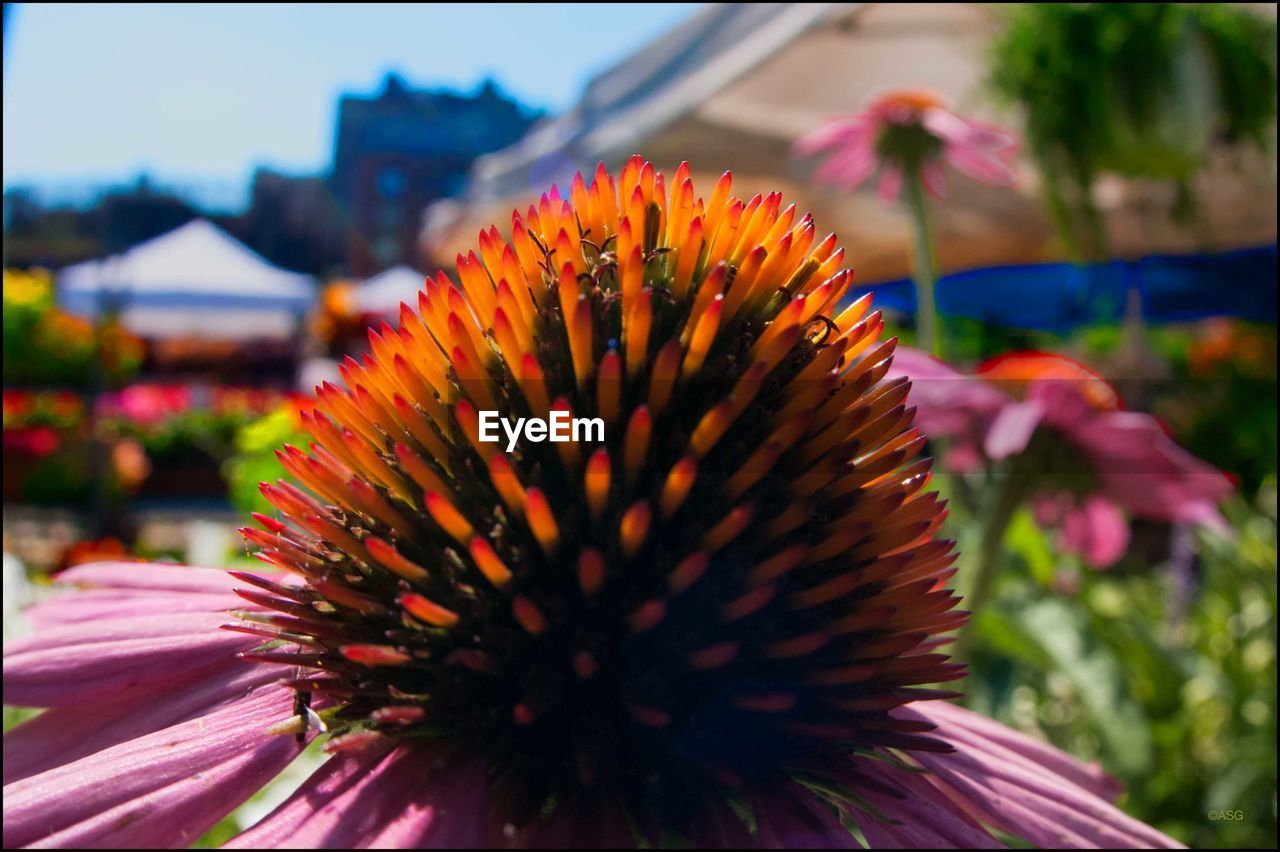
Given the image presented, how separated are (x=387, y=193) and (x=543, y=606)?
44.7 inches

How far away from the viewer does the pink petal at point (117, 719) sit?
0.42 meters

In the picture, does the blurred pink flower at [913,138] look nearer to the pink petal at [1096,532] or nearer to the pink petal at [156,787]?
the pink petal at [1096,532]

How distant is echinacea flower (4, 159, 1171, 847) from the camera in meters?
0.34

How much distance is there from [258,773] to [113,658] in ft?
0.39

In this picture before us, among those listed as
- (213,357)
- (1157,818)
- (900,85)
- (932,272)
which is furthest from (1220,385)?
(213,357)

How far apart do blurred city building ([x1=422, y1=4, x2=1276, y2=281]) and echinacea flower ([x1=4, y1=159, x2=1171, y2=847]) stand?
30.4 inches

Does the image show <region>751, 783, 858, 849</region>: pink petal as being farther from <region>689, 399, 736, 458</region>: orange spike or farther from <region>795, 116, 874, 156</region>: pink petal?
<region>795, 116, 874, 156</region>: pink petal

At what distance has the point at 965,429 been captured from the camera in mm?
991

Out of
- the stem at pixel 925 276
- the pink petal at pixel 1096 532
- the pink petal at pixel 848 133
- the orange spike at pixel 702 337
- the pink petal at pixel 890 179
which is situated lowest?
the pink petal at pixel 1096 532

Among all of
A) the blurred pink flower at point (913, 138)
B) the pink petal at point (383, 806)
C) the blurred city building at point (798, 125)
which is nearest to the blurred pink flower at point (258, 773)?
the pink petal at point (383, 806)

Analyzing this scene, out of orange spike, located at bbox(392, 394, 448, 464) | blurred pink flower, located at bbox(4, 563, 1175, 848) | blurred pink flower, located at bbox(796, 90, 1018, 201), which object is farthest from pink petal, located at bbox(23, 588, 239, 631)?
blurred pink flower, located at bbox(796, 90, 1018, 201)

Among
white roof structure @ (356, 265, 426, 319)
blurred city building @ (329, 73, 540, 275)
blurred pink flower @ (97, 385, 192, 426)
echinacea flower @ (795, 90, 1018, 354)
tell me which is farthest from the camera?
blurred pink flower @ (97, 385, 192, 426)

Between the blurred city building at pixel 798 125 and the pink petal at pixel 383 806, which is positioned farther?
the blurred city building at pixel 798 125

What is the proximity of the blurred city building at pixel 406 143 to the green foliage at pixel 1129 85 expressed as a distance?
0.80 metres
